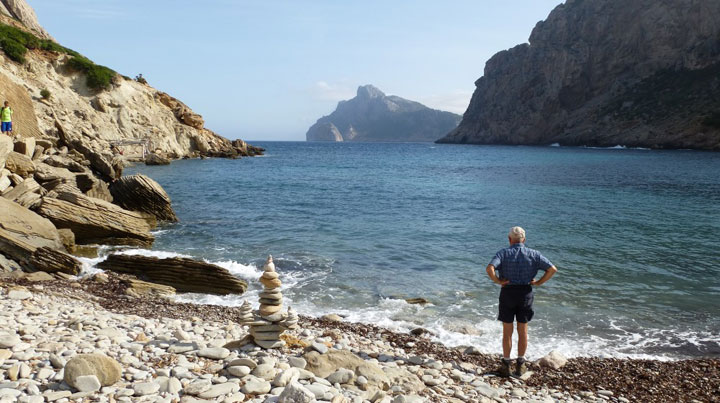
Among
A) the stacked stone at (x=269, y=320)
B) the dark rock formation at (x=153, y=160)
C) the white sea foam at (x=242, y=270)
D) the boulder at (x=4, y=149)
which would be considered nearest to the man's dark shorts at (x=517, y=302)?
the stacked stone at (x=269, y=320)

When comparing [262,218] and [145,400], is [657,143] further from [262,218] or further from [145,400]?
[145,400]

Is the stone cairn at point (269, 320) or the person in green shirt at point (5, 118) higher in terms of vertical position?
the person in green shirt at point (5, 118)

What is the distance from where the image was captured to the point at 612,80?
14425cm

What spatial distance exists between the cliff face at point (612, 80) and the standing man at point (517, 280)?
106558 mm

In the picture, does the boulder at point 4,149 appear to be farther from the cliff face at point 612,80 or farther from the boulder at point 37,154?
the cliff face at point 612,80

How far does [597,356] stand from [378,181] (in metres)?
39.6

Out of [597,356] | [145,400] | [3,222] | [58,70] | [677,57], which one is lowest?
[597,356]

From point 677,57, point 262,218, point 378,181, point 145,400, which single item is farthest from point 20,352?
point 677,57

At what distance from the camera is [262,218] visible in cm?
2592

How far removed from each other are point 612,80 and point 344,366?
15982 cm

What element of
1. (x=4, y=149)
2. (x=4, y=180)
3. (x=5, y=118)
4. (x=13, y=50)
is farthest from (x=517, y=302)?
(x=13, y=50)

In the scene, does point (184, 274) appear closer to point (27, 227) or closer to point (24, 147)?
point (27, 227)

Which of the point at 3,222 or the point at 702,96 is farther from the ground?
the point at 702,96

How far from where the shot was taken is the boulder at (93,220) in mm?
17312
